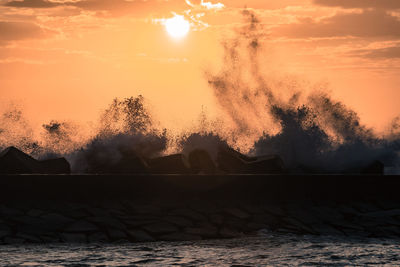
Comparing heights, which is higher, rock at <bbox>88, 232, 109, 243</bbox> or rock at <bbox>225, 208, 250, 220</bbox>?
rock at <bbox>225, 208, 250, 220</bbox>

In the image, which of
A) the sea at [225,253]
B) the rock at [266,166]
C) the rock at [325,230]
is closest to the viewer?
the sea at [225,253]

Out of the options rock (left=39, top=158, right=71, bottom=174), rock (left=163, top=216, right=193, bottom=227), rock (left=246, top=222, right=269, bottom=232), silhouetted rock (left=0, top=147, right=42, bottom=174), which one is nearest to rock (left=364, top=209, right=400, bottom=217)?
rock (left=246, top=222, right=269, bottom=232)

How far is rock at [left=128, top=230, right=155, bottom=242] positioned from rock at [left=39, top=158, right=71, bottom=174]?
388 cm

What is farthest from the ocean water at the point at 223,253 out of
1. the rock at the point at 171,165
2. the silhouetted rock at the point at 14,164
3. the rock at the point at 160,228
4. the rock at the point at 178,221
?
the rock at the point at 171,165

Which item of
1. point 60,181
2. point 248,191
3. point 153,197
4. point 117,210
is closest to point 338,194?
point 248,191

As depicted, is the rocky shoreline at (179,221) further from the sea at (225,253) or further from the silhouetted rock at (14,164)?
the silhouetted rock at (14,164)

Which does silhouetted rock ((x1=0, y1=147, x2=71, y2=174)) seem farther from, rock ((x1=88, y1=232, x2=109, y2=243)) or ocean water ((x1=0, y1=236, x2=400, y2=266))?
ocean water ((x1=0, y1=236, x2=400, y2=266))

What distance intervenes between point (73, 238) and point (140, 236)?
782 mm

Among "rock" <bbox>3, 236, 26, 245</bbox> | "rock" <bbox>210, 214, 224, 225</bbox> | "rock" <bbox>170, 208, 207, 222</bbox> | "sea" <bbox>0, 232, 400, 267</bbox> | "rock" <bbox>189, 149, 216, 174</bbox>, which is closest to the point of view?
"sea" <bbox>0, 232, 400, 267</bbox>

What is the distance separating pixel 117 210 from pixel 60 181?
1066 millimetres

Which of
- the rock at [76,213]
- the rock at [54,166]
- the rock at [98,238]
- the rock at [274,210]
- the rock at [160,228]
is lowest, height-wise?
the rock at [98,238]

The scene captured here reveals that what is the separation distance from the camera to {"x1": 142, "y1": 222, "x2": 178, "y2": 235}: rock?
722cm

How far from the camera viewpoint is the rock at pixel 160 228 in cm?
722

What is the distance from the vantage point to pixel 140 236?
7035 millimetres
